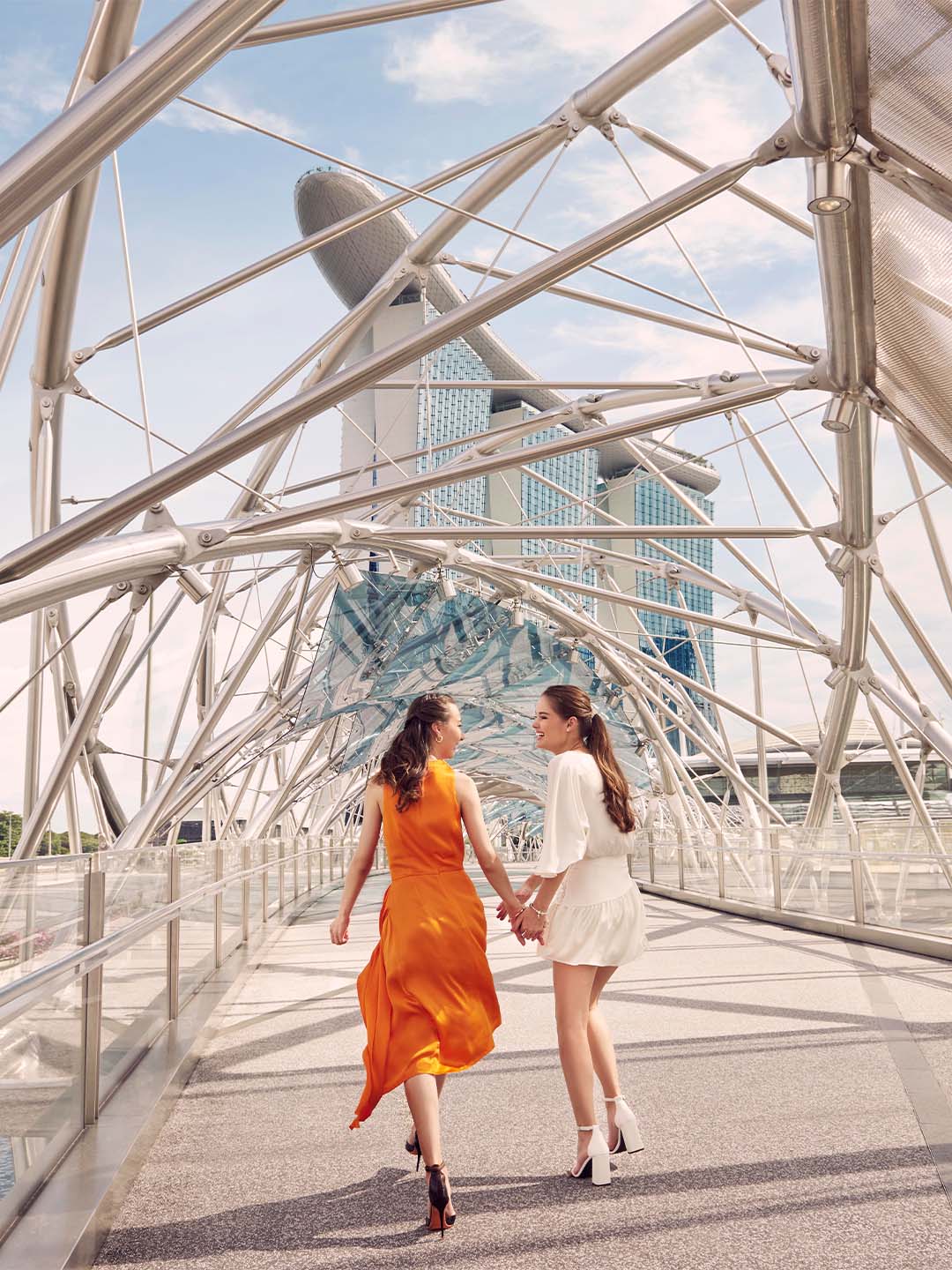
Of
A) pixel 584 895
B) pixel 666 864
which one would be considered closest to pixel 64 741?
pixel 666 864

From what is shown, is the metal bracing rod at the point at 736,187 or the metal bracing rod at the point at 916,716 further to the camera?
the metal bracing rod at the point at 916,716

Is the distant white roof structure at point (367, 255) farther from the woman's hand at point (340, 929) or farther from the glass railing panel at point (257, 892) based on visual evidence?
the woman's hand at point (340, 929)

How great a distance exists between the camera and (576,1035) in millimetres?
5043

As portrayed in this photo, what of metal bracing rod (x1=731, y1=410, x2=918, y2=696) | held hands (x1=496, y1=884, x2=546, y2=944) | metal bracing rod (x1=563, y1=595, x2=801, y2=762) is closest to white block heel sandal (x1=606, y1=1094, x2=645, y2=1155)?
held hands (x1=496, y1=884, x2=546, y2=944)

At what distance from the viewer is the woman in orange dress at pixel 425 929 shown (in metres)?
4.80

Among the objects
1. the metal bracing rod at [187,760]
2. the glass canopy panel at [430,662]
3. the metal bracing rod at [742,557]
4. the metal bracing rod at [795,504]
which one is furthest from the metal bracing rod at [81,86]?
the metal bracing rod at [187,760]

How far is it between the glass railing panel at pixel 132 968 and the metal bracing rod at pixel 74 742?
1405 centimetres

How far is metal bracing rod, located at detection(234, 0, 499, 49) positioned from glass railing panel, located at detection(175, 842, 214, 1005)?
8.97 meters

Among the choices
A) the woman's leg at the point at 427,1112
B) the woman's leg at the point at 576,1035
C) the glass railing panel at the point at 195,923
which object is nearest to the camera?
the woman's leg at the point at 427,1112

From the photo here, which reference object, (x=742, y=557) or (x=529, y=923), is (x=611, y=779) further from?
(x=742, y=557)

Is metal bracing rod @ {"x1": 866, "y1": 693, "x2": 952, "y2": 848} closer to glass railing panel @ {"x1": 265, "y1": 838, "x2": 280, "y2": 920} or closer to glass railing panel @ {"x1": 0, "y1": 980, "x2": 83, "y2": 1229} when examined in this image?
glass railing panel @ {"x1": 265, "y1": 838, "x2": 280, "y2": 920}

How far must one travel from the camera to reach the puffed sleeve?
5121 mm

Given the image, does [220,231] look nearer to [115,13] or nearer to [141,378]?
[141,378]

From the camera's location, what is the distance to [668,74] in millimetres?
17469
